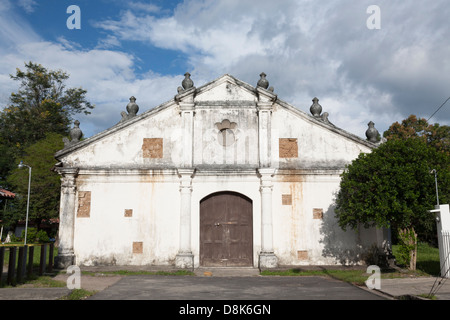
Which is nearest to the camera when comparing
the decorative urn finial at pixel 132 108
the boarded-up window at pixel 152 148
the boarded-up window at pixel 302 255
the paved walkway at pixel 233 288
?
the paved walkway at pixel 233 288

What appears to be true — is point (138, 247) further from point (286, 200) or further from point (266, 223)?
point (286, 200)

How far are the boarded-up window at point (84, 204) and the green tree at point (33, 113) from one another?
909 inches

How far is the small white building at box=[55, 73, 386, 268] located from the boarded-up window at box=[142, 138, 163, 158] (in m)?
0.04

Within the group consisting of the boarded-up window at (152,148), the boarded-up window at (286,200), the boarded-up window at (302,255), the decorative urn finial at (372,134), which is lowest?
the boarded-up window at (302,255)

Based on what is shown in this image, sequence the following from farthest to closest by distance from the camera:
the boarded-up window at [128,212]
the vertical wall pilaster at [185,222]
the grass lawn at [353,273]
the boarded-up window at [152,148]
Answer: the boarded-up window at [152,148] < the boarded-up window at [128,212] < the vertical wall pilaster at [185,222] < the grass lawn at [353,273]

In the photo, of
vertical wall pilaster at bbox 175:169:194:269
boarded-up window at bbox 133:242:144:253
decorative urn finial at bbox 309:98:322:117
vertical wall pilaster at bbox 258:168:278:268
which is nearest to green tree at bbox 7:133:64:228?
boarded-up window at bbox 133:242:144:253

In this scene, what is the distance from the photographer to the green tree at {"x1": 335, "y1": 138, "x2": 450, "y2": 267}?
37.5 feet

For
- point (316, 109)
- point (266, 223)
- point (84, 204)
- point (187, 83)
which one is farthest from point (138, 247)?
point (316, 109)

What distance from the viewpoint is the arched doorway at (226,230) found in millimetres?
14195

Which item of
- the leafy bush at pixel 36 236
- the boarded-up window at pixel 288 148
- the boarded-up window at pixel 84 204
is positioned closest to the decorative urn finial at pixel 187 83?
the boarded-up window at pixel 288 148

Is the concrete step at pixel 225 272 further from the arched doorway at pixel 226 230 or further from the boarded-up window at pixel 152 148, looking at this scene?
the boarded-up window at pixel 152 148

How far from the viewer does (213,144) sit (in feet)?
48.5

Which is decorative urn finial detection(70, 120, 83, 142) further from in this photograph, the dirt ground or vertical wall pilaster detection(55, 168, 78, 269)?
the dirt ground
